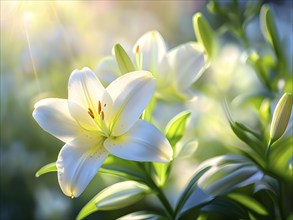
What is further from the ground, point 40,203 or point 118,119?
point 118,119

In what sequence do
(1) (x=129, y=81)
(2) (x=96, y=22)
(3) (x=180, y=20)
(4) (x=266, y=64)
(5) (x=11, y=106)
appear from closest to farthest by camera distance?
1. (1) (x=129, y=81)
2. (4) (x=266, y=64)
3. (5) (x=11, y=106)
4. (2) (x=96, y=22)
5. (3) (x=180, y=20)

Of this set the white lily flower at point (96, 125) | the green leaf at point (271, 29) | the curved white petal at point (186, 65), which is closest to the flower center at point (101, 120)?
the white lily flower at point (96, 125)

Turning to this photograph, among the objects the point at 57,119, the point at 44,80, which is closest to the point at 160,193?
the point at 57,119

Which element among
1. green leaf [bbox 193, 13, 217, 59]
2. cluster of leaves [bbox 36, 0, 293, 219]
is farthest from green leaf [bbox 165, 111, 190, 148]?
green leaf [bbox 193, 13, 217, 59]

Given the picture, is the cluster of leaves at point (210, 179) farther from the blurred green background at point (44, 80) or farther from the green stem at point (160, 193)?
the blurred green background at point (44, 80)

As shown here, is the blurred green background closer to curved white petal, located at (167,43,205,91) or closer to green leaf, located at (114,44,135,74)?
curved white petal, located at (167,43,205,91)

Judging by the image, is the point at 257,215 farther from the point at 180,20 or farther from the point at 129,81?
the point at 180,20

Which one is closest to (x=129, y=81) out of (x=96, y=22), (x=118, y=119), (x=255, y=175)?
(x=118, y=119)
